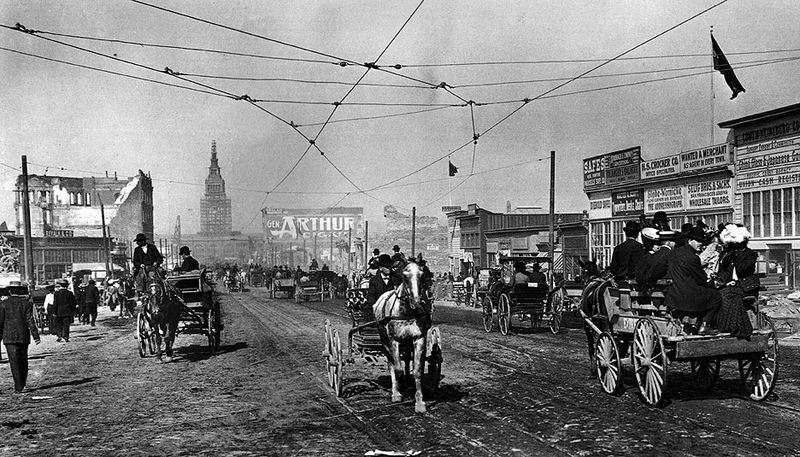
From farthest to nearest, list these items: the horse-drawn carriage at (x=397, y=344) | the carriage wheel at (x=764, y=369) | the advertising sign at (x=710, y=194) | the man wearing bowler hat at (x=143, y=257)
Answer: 1. the advertising sign at (x=710, y=194)
2. the man wearing bowler hat at (x=143, y=257)
3. the horse-drawn carriage at (x=397, y=344)
4. the carriage wheel at (x=764, y=369)

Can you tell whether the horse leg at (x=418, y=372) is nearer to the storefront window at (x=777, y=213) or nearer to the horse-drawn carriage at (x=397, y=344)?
the horse-drawn carriage at (x=397, y=344)

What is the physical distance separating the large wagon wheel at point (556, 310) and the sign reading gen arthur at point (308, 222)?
454ft

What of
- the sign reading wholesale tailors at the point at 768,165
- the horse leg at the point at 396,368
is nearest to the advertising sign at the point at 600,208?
the sign reading wholesale tailors at the point at 768,165

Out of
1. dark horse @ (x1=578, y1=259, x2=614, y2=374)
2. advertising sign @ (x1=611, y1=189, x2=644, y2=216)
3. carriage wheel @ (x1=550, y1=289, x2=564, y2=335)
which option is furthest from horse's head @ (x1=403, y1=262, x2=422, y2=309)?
advertising sign @ (x1=611, y1=189, x2=644, y2=216)

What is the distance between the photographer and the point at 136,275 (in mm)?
14938

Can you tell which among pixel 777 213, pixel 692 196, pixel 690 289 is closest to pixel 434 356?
pixel 690 289

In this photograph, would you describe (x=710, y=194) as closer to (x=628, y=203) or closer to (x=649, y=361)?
(x=628, y=203)

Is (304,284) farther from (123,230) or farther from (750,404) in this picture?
(123,230)

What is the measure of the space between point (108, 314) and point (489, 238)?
3124cm

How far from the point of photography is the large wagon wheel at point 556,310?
57.8 feet

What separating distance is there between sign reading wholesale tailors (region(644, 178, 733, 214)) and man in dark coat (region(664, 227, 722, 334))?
20144 millimetres

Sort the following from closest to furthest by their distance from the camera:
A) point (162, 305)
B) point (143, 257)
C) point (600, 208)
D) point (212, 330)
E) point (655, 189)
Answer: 1. point (162, 305)
2. point (143, 257)
3. point (212, 330)
4. point (655, 189)
5. point (600, 208)

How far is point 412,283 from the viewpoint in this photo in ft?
28.1

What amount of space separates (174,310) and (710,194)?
21776mm
